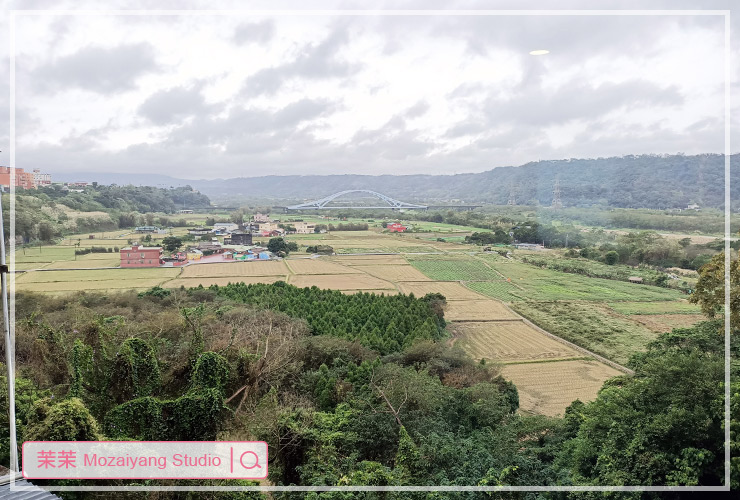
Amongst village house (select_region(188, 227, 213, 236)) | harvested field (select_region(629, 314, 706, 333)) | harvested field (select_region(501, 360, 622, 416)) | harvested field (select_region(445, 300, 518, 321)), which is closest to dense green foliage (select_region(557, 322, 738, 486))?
harvested field (select_region(501, 360, 622, 416))

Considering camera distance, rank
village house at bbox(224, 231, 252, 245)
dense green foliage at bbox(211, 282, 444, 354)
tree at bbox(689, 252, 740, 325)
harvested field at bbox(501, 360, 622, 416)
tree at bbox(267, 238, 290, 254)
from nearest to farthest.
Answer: tree at bbox(689, 252, 740, 325) < harvested field at bbox(501, 360, 622, 416) < dense green foliage at bbox(211, 282, 444, 354) < tree at bbox(267, 238, 290, 254) < village house at bbox(224, 231, 252, 245)

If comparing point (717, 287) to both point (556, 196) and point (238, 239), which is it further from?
point (238, 239)

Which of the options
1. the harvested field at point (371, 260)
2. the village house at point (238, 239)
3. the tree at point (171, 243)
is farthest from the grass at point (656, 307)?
the tree at point (171, 243)

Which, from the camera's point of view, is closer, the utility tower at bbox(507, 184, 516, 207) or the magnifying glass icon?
the magnifying glass icon

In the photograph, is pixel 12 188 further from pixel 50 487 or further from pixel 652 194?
pixel 652 194

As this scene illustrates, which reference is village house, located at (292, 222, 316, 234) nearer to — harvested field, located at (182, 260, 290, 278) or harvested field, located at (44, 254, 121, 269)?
harvested field, located at (182, 260, 290, 278)

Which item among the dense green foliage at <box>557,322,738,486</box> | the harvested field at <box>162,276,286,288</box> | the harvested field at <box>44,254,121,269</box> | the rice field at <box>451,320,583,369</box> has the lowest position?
the rice field at <box>451,320,583,369</box>

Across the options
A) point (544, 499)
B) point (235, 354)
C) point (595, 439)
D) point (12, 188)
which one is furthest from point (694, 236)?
point (12, 188)
